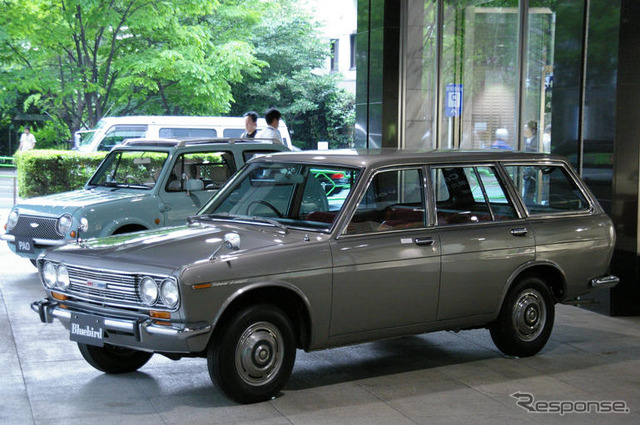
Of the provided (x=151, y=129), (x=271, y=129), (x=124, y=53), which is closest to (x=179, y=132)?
(x=151, y=129)

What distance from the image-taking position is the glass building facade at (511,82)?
33.0 feet

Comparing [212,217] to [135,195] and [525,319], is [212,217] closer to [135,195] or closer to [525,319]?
[525,319]

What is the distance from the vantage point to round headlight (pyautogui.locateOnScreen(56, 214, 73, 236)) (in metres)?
11.0

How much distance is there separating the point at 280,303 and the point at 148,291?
0.99 m

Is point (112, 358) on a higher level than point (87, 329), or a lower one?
lower

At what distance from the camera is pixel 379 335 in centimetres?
714

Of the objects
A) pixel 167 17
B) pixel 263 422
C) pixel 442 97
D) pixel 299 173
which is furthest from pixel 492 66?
pixel 167 17

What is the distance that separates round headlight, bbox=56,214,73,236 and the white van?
1293 cm

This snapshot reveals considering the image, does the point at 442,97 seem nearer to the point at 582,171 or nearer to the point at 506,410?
the point at 582,171

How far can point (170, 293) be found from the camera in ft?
20.3

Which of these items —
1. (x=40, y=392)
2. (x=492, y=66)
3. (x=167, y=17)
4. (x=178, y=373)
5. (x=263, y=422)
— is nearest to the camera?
(x=263, y=422)

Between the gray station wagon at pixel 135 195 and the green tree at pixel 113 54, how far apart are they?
14464 mm

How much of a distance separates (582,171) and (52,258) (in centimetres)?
610

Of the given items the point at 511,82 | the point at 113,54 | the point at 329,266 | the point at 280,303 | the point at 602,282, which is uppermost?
the point at 113,54
